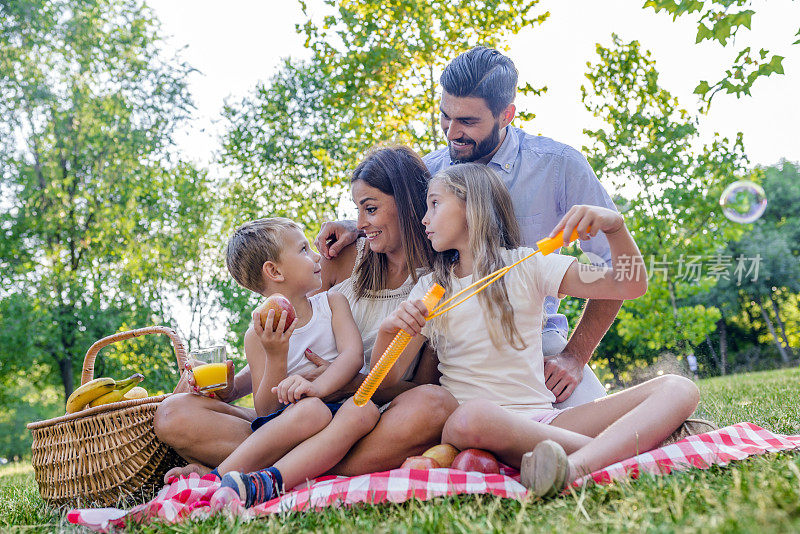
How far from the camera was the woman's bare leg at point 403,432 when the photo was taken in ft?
7.95

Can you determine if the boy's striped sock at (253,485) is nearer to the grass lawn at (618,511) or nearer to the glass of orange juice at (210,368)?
the grass lawn at (618,511)

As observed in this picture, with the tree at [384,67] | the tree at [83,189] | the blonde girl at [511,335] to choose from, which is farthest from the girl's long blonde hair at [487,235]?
the tree at [83,189]

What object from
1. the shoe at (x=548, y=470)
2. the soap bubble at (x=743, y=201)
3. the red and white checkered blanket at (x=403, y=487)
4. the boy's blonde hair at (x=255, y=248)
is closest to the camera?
the shoe at (x=548, y=470)

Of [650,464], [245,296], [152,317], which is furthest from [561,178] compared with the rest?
[152,317]

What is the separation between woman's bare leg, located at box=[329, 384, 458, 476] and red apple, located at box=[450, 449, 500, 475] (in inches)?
8.8

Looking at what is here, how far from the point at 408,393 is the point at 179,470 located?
3.18ft

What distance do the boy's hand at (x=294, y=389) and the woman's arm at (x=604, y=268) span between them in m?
1.03

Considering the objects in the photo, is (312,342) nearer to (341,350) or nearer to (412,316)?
(341,350)

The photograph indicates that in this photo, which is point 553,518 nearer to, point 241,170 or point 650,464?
point 650,464

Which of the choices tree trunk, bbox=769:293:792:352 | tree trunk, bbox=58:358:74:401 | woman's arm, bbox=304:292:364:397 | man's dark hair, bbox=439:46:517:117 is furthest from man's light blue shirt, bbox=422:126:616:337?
tree trunk, bbox=769:293:792:352

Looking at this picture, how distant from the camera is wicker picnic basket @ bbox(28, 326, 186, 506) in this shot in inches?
104

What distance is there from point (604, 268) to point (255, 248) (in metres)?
1.50

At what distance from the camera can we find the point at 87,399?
292 centimetres

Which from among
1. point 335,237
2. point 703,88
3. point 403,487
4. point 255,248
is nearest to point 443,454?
point 403,487
